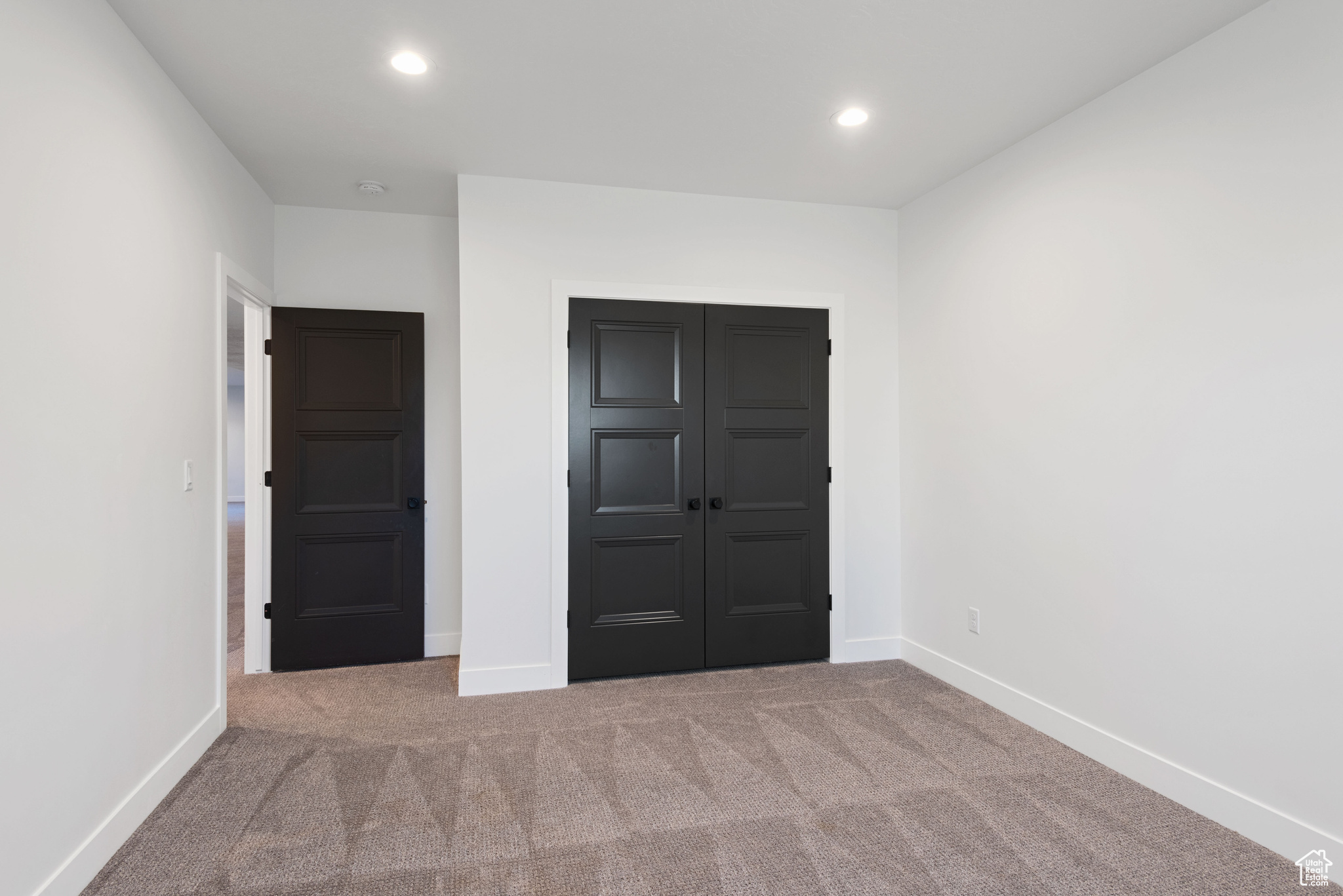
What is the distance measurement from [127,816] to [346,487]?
1.97 m

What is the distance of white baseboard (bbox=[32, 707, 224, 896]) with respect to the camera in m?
1.88

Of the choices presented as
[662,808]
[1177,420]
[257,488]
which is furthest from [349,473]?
[1177,420]

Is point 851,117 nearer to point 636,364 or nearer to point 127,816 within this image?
point 636,364

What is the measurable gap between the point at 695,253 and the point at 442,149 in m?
1.36

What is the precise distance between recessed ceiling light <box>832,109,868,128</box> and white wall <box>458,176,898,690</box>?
37.6 inches

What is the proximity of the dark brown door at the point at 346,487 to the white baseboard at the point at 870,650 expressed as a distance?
248 cm

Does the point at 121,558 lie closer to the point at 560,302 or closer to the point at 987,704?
the point at 560,302

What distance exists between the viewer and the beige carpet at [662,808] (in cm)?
200

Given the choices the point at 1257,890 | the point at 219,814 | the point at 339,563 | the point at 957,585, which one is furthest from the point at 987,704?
the point at 339,563

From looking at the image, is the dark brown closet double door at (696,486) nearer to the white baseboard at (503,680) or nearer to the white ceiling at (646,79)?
the white baseboard at (503,680)

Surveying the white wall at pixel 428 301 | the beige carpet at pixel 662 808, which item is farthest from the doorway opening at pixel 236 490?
the beige carpet at pixel 662 808

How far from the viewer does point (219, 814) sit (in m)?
2.35

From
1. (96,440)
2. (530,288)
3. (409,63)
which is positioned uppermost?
(409,63)

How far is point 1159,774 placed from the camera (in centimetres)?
249
